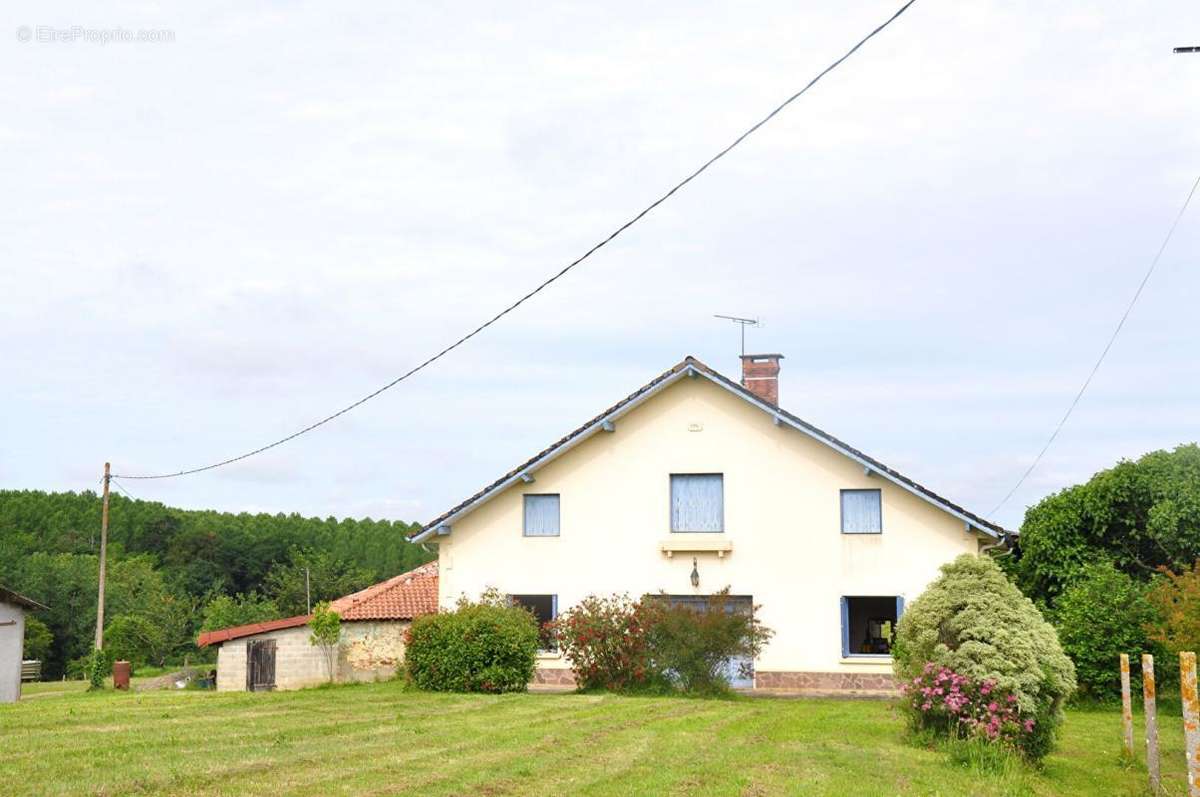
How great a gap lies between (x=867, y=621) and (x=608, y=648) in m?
7.90

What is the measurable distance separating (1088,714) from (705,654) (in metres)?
7.68

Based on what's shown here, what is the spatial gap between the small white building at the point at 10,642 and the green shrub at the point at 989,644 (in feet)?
101

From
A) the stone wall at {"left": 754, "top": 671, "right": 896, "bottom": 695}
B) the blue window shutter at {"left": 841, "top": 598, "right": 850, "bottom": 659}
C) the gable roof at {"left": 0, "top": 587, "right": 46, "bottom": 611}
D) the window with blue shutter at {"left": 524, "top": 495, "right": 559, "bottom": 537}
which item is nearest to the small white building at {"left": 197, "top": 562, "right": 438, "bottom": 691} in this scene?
the window with blue shutter at {"left": 524, "top": 495, "right": 559, "bottom": 537}

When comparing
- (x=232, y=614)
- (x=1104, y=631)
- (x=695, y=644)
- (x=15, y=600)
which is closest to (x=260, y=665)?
(x=15, y=600)

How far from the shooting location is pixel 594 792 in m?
11.9

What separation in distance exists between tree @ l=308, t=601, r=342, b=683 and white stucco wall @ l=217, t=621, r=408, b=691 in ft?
0.57

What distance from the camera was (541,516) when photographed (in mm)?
28797

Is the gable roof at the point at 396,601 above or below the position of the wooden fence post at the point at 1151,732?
above

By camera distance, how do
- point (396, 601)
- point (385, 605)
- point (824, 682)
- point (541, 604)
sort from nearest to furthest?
point (824, 682)
point (541, 604)
point (385, 605)
point (396, 601)

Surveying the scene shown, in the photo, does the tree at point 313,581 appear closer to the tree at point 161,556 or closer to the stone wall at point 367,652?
the tree at point 161,556

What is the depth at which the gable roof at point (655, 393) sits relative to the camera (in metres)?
26.6

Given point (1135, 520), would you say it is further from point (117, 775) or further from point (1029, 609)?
point (117, 775)

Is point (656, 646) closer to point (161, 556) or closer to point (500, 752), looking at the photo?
point (500, 752)

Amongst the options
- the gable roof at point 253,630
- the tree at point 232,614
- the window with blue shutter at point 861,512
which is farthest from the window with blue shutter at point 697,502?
the tree at point 232,614
